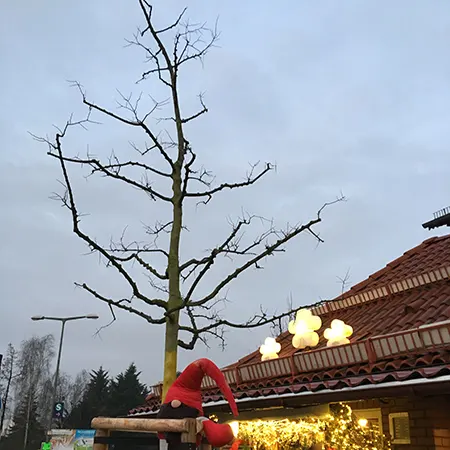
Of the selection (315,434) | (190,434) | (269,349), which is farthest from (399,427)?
(190,434)

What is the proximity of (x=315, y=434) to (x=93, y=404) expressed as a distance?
39.0m

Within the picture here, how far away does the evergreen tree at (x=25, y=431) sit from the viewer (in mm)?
47062

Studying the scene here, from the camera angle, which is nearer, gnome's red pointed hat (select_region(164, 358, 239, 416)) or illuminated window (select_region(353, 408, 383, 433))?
gnome's red pointed hat (select_region(164, 358, 239, 416))

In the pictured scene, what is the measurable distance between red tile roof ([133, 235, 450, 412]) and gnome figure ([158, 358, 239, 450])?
2.47 metres

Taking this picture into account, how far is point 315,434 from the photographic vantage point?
8.05 m

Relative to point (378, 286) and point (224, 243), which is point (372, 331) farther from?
point (224, 243)

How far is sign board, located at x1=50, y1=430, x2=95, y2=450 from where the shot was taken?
863 inches

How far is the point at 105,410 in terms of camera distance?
1623 inches

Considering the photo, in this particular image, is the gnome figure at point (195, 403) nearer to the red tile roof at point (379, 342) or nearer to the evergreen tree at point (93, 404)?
the red tile roof at point (379, 342)

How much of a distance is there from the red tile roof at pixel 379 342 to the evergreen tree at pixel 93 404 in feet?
111

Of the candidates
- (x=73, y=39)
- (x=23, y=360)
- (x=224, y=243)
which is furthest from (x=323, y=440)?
(x=23, y=360)

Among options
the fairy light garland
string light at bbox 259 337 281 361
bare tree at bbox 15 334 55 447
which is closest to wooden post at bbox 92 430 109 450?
the fairy light garland

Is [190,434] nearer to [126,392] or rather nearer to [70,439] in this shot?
[70,439]

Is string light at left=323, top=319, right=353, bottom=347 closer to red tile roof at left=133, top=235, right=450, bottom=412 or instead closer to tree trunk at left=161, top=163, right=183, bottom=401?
red tile roof at left=133, top=235, right=450, bottom=412
